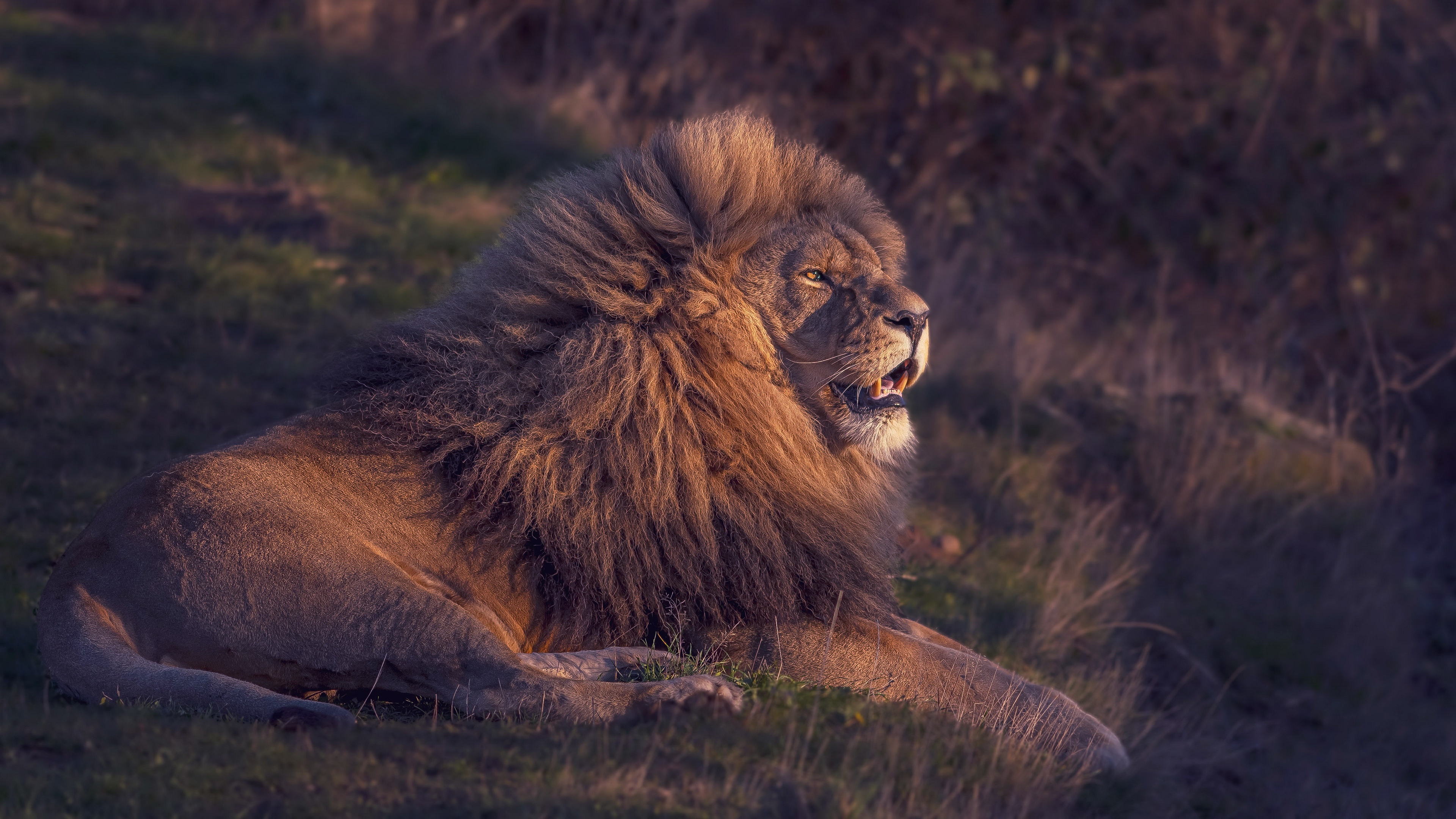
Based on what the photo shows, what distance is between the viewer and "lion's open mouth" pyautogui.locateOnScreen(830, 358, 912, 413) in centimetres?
431

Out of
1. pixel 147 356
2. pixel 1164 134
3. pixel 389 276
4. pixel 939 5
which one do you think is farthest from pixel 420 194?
pixel 1164 134

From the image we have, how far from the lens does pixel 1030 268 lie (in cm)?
1246

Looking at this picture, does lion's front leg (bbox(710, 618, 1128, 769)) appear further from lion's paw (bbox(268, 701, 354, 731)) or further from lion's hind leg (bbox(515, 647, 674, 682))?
lion's paw (bbox(268, 701, 354, 731))

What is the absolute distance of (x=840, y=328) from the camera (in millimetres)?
4266

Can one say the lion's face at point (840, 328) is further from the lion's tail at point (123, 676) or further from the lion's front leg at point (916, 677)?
the lion's tail at point (123, 676)

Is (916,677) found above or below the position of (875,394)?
below

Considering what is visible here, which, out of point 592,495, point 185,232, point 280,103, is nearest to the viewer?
point 592,495

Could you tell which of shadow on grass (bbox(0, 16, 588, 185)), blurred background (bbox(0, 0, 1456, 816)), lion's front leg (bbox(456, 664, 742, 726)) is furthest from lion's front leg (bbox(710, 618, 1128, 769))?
shadow on grass (bbox(0, 16, 588, 185))

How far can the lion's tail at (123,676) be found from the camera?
10.7 feet

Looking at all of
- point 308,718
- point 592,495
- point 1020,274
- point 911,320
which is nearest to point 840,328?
point 911,320

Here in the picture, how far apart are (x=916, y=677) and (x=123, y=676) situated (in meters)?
2.29

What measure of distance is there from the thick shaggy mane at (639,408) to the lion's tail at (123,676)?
835mm

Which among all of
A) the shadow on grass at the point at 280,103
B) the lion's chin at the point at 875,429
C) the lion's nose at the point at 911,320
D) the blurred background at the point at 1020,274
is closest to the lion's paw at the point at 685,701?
the blurred background at the point at 1020,274

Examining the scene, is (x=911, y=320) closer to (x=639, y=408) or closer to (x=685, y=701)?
(x=639, y=408)
